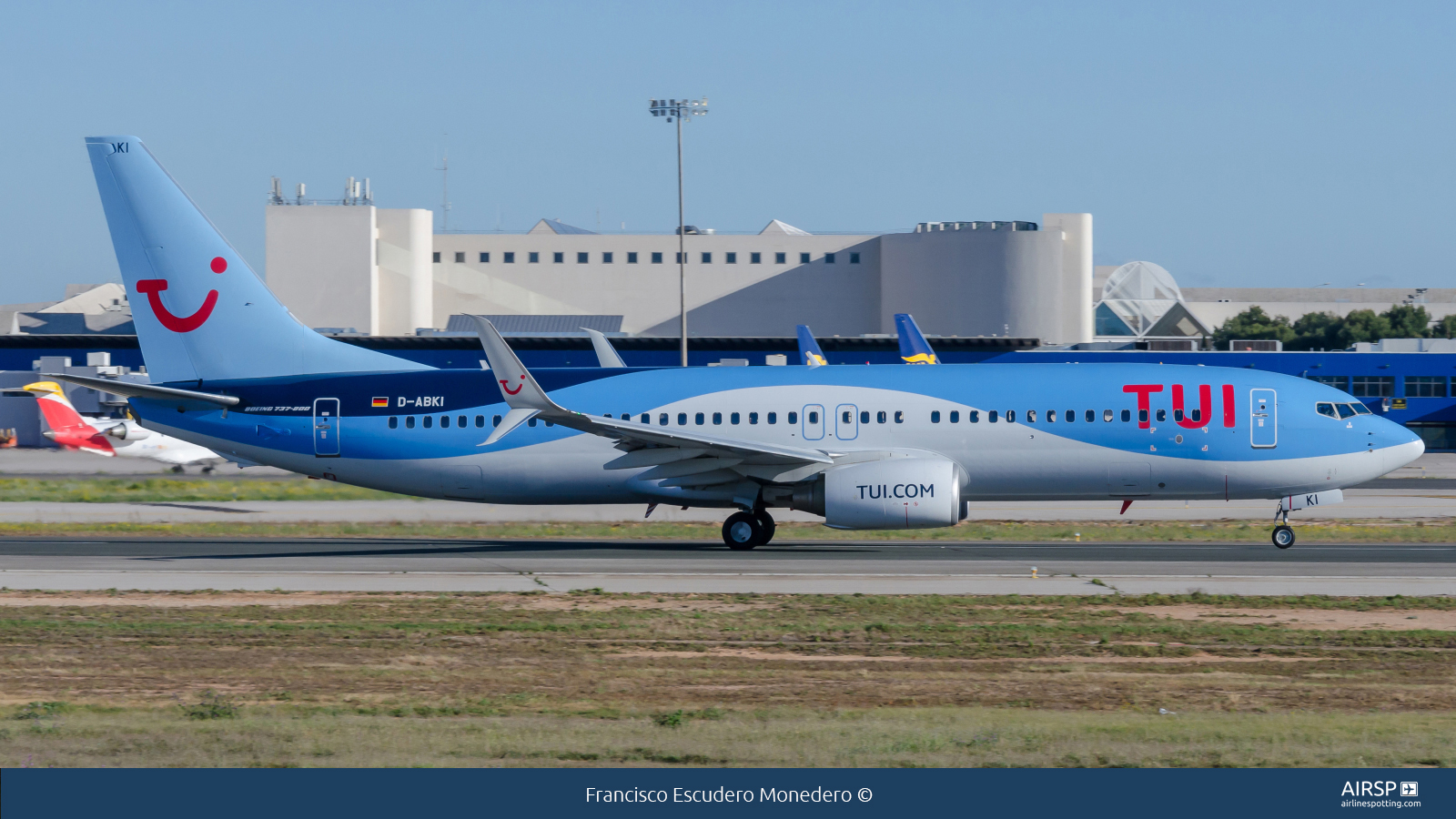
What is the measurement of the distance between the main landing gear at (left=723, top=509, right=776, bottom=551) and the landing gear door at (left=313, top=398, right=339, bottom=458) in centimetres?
872

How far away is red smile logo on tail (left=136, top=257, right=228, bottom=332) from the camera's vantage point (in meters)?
29.9

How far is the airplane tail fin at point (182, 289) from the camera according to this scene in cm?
2959

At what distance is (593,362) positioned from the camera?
273ft

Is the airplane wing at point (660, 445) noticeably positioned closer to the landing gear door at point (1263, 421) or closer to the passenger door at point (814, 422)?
the passenger door at point (814, 422)

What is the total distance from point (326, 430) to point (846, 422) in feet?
36.9

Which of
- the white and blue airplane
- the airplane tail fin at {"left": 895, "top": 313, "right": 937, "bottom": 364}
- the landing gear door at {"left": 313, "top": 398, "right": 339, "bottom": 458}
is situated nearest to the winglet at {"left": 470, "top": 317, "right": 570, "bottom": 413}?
the white and blue airplane

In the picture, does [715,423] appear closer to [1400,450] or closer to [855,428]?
[855,428]

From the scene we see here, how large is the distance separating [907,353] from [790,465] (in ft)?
67.2

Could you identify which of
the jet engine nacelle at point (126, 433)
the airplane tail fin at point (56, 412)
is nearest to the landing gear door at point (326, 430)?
the airplane tail fin at point (56, 412)

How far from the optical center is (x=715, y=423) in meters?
29.2

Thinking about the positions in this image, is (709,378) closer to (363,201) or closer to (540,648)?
(540,648)

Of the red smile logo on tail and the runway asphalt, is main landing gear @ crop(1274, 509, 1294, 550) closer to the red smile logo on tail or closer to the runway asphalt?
the runway asphalt

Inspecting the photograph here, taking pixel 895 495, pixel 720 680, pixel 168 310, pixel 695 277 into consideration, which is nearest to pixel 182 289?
pixel 168 310
